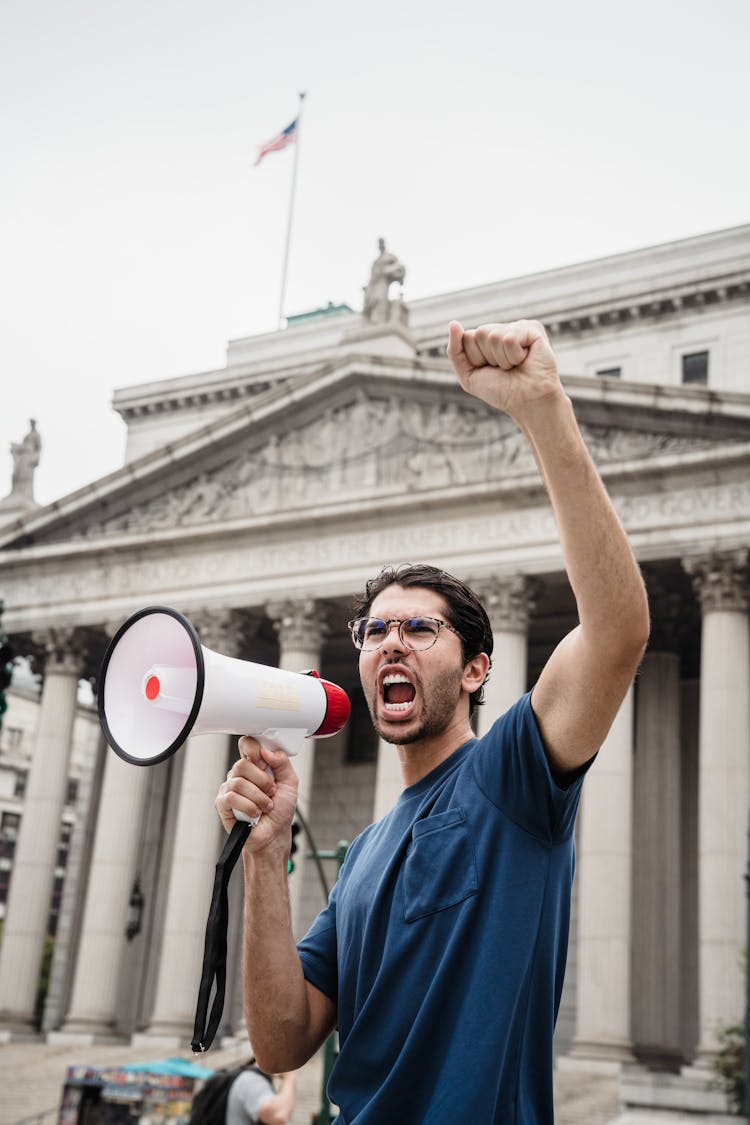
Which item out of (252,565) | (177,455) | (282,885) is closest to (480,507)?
(252,565)

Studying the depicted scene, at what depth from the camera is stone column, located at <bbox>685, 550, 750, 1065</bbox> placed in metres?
26.3

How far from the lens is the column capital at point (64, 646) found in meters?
38.1

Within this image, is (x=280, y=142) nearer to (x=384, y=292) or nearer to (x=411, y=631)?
(x=384, y=292)

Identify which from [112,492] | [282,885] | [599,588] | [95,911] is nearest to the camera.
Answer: [599,588]

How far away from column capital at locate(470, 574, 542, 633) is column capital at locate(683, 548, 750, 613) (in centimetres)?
403

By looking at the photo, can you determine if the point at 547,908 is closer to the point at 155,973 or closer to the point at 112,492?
the point at 112,492

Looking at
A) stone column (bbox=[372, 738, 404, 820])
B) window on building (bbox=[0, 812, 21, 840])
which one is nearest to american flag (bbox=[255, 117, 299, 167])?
stone column (bbox=[372, 738, 404, 820])

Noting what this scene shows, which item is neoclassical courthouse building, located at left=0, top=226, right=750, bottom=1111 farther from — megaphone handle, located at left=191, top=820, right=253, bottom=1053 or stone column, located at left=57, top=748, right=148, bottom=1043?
megaphone handle, located at left=191, top=820, right=253, bottom=1053

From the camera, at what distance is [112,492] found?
1486 inches

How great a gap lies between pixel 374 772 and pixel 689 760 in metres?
9.37

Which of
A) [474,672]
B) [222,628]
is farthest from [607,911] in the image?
[474,672]

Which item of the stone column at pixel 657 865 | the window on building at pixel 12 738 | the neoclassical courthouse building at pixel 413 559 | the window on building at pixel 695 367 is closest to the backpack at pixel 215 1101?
the neoclassical courthouse building at pixel 413 559

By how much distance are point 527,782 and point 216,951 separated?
909mm

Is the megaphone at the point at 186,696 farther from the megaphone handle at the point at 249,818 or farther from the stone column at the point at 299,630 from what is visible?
the stone column at the point at 299,630
